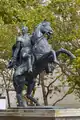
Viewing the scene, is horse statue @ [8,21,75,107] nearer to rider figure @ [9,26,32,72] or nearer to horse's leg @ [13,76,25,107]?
horse's leg @ [13,76,25,107]

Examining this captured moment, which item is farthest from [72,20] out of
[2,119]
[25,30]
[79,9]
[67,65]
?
[2,119]

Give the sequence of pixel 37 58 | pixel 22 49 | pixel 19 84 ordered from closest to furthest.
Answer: pixel 37 58 < pixel 19 84 < pixel 22 49

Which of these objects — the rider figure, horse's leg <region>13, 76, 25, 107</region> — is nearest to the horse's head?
the rider figure

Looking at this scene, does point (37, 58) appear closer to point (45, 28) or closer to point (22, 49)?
point (22, 49)

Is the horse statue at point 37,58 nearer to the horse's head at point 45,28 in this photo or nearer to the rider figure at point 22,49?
the horse's head at point 45,28

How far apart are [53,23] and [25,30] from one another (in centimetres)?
787

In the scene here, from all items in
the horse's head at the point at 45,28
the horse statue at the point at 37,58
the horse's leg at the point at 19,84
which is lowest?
the horse's leg at the point at 19,84

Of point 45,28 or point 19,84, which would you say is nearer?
point 19,84

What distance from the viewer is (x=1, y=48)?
63.1 feet

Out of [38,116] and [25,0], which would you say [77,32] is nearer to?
[25,0]

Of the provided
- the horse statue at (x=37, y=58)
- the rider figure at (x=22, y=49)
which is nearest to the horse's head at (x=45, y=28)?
the horse statue at (x=37, y=58)

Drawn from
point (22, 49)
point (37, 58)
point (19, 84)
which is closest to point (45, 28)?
point (22, 49)

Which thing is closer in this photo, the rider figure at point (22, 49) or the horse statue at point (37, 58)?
the horse statue at point (37, 58)

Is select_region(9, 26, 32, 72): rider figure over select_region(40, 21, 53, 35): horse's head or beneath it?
beneath
